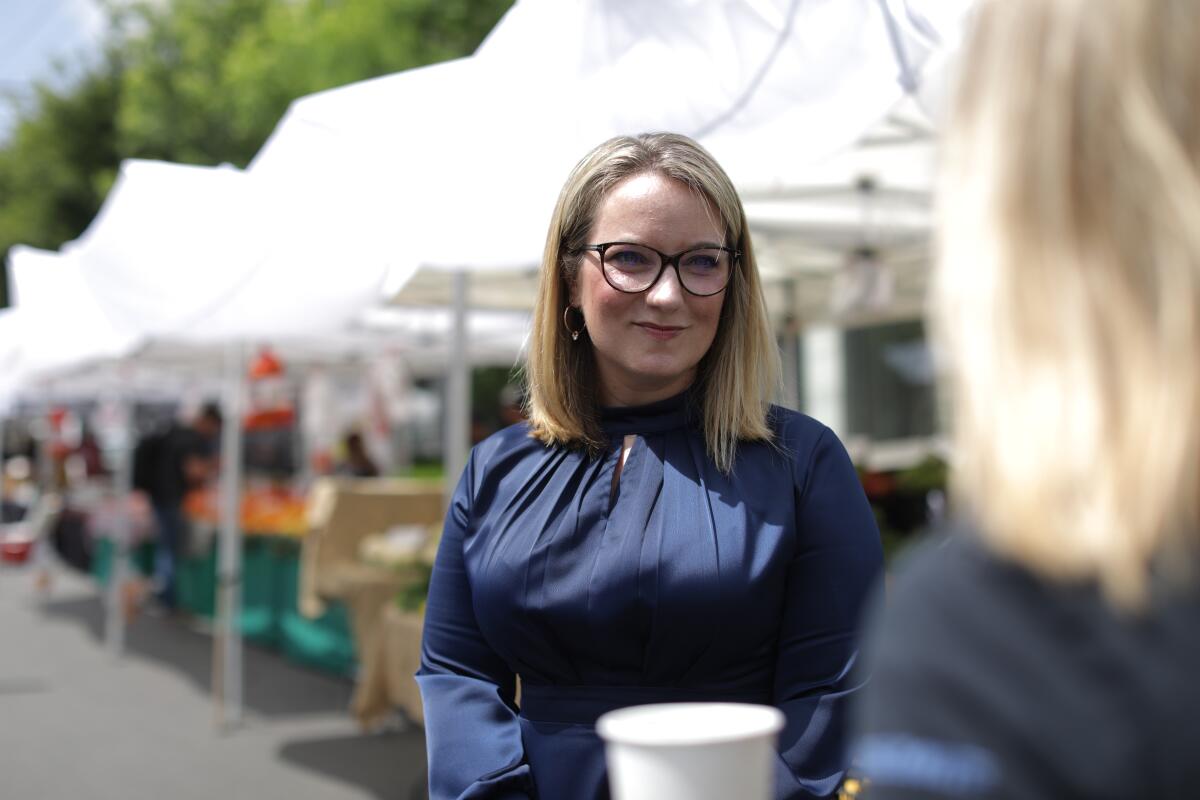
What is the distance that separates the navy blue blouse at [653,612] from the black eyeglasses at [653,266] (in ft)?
0.86

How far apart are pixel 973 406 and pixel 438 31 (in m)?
17.7

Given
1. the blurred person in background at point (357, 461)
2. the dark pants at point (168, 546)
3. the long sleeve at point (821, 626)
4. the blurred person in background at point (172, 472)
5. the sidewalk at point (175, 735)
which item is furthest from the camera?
the dark pants at point (168, 546)

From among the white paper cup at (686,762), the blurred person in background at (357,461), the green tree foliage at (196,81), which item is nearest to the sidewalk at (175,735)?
the blurred person in background at (357,461)

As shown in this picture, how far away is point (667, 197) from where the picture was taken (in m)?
1.82

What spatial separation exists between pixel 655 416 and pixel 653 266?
0.24 metres

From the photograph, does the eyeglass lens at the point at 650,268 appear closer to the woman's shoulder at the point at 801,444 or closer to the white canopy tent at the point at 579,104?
the woman's shoulder at the point at 801,444

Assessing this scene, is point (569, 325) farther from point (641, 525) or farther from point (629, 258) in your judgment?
point (641, 525)

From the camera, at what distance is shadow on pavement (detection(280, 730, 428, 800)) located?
20.1 feet

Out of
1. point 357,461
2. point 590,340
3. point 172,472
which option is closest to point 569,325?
point 590,340

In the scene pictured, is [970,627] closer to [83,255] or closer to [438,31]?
[83,255]

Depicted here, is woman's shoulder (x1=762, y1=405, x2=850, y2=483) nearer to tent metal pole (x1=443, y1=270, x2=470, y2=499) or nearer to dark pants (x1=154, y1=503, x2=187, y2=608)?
tent metal pole (x1=443, y1=270, x2=470, y2=499)

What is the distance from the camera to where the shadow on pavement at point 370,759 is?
20.1ft

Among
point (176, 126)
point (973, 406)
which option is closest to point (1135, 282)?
point (973, 406)

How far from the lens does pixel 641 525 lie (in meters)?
1.69
